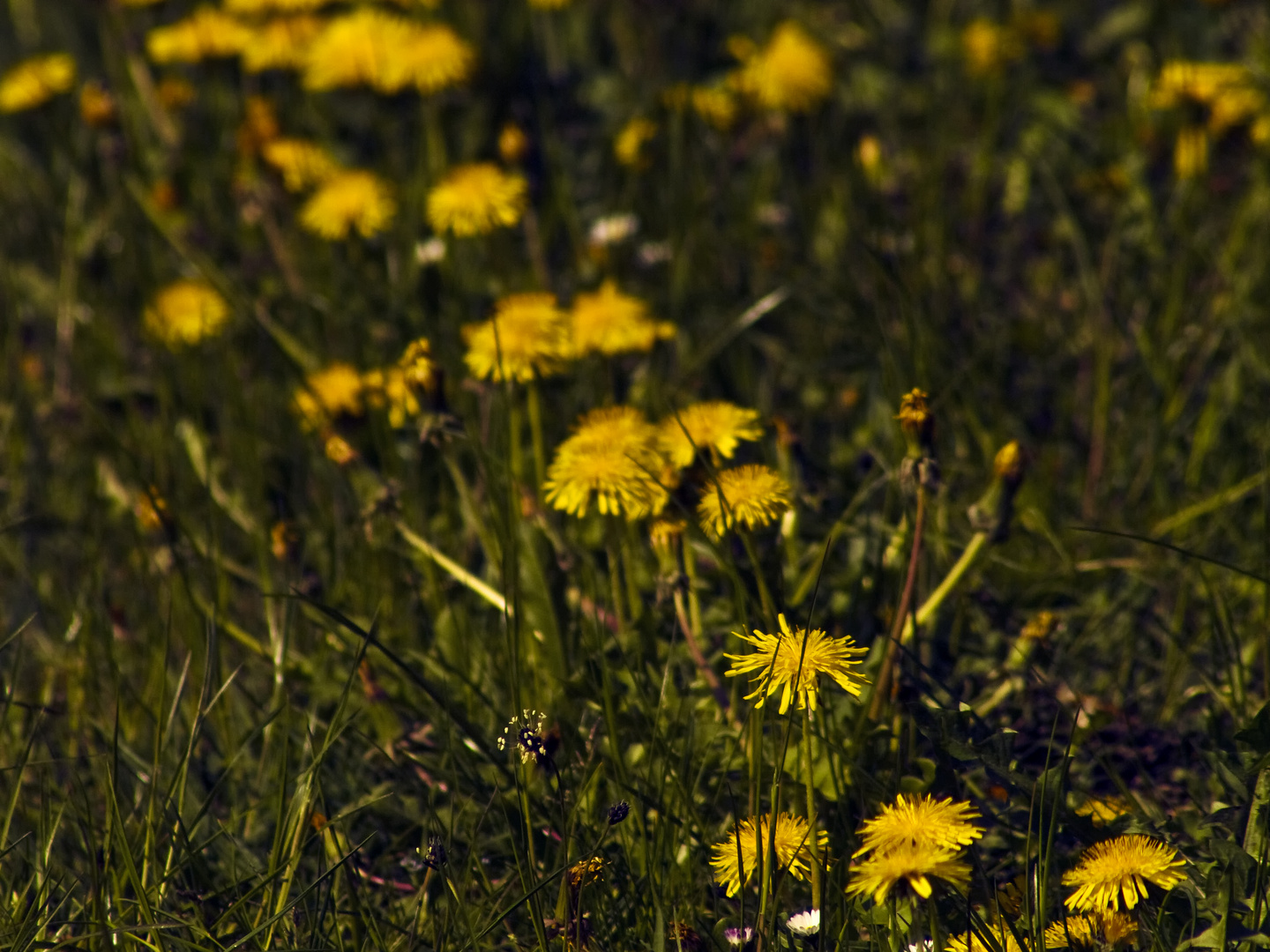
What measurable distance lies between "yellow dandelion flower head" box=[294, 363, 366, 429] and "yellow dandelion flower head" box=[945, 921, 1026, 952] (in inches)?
50.3

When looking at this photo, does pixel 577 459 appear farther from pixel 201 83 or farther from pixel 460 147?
pixel 201 83

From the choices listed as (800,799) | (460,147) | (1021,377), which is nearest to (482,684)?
(800,799)

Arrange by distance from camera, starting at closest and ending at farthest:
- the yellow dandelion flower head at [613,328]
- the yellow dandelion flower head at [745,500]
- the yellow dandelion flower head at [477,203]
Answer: the yellow dandelion flower head at [745,500]
the yellow dandelion flower head at [613,328]
the yellow dandelion flower head at [477,203]

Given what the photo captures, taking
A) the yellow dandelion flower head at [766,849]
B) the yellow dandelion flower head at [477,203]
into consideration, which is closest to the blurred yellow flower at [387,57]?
the yellow dandelion flower head at [477,203]

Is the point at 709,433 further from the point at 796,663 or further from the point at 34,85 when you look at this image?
the point at 34,85

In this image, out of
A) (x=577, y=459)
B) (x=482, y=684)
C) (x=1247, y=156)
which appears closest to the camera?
(x=577, y=459)

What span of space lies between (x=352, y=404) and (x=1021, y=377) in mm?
1335

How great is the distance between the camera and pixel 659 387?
219 cm

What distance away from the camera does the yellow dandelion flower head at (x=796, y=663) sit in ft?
4.09

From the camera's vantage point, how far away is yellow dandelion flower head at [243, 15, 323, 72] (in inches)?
118

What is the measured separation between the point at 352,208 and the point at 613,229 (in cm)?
55

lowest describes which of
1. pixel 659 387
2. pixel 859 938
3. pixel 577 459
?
pixel 859 938

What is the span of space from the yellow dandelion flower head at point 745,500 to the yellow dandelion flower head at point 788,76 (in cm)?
164

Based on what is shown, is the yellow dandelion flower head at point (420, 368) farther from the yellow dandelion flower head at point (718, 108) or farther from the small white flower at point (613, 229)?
the yellow dandelion flower head at point (718, 108)
